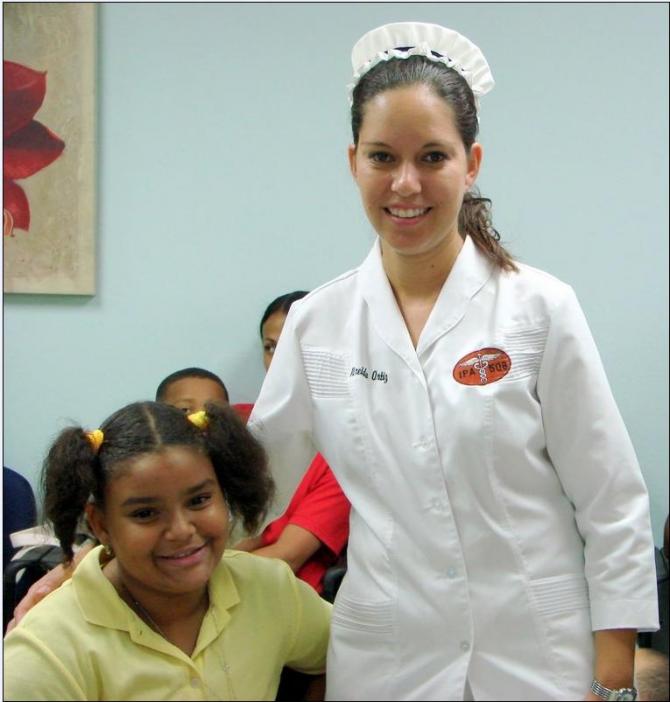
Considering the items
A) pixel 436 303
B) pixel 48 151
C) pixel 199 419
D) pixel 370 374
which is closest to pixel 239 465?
pixel 199 419

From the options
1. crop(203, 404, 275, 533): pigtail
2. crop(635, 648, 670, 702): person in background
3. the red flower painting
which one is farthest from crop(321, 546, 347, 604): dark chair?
the red flower painting

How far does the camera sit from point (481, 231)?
820mm

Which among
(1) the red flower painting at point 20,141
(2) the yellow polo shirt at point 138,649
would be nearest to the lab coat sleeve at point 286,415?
(2) the yellow polo shirt at point 138,649

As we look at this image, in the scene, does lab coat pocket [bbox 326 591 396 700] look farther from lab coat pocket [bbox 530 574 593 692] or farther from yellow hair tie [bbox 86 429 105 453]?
yellow hair tie [bbox 86 429 105 453]

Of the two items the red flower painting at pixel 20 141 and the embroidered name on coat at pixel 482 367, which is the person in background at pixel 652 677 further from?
the red flower painting at pixel 20 141

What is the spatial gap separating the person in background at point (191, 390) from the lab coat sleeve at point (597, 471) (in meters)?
0.39

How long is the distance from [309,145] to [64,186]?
33 cm

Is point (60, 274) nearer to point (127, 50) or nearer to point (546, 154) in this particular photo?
point (127, 50)

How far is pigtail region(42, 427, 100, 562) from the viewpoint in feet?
2.45

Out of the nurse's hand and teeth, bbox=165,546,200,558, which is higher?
teeth, bbox=165,546,200,558

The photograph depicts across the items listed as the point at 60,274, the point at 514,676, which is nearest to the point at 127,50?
the point at 60,274

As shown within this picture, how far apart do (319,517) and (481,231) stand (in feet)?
1.28

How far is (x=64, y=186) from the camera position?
3.13 feet

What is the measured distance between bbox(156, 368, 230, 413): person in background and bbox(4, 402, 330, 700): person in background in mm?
63
